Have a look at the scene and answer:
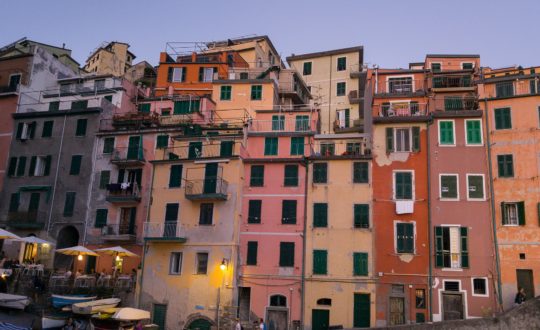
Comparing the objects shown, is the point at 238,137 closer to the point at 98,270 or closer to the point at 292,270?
the point at 292,270

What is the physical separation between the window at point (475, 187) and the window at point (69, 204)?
101 feet

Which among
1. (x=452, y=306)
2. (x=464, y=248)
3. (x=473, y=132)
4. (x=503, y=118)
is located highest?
(x=503, y=118)

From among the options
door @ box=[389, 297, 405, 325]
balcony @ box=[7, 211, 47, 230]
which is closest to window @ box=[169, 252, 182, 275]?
balcony @ box=[7, 211, 47, 230]

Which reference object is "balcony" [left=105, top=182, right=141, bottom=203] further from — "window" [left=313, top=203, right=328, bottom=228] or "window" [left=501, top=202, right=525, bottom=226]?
"window" [left=501, top=202, right=525, bottom=226]

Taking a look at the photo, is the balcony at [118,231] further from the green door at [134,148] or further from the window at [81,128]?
the window at [81,128]

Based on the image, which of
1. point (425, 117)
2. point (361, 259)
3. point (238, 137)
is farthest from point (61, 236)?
point (425, 117)

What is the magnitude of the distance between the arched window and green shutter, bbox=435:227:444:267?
10289mm

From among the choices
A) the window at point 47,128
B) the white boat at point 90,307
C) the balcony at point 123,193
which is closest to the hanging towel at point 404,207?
the balcony at point 123,193

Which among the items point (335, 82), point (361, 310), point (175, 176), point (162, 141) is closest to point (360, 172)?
point (361, 310)

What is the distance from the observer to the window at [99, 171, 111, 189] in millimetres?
44312

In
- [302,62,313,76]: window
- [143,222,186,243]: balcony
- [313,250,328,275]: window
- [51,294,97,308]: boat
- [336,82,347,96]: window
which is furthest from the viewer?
[302,62,313,76]: window

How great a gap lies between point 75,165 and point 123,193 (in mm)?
6308

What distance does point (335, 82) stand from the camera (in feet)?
195

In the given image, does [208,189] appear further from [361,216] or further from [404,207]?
[404,207]
